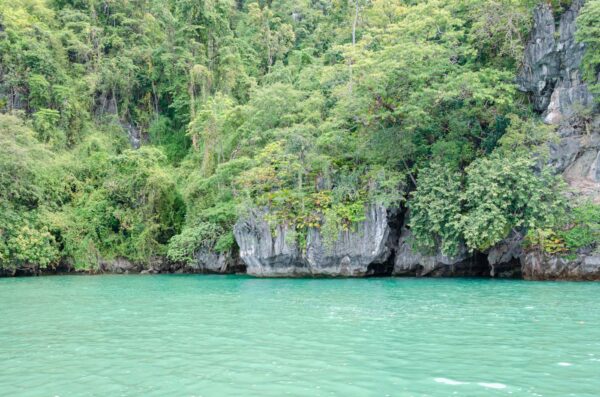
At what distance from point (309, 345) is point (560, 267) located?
13661 mm

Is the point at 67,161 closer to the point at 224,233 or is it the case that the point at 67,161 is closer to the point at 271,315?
the point at 224,233

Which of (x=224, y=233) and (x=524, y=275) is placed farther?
(x=224, y=233)

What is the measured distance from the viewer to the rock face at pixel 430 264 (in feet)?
70.6

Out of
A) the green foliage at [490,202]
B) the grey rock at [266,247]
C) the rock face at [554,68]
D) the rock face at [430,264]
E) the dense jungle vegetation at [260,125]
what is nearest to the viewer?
the green foliage at [490,202]

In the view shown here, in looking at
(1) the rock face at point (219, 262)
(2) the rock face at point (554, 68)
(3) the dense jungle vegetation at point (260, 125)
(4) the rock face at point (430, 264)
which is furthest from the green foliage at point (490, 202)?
(1) the rock face at point (219, 262)

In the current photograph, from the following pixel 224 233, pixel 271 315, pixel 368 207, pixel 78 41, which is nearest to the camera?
pixel 271 315

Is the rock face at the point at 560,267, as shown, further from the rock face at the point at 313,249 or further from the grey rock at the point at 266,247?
the grey rock at the point at 266,247

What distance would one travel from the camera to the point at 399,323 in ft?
34.0

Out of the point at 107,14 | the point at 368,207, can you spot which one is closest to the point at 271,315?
the point at 368,207

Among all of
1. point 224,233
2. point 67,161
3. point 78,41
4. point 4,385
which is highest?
point 78,41

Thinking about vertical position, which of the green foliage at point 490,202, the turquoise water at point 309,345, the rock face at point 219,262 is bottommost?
the turquoise water at point 309,345

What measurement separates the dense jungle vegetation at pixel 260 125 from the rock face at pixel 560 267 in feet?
1.89

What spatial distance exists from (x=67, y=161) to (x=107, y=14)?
558 inches

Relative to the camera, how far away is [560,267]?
61.0ft
